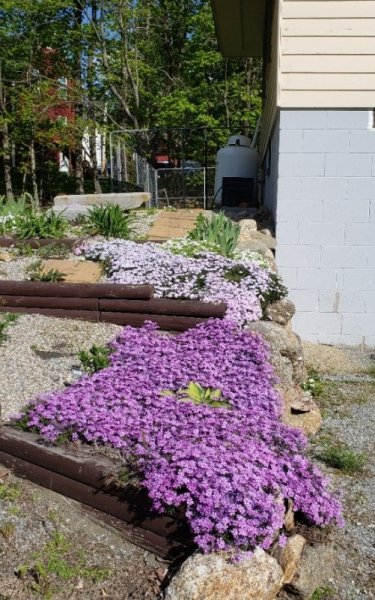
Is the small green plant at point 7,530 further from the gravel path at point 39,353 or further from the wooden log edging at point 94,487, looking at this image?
the gravel path at point 39,353

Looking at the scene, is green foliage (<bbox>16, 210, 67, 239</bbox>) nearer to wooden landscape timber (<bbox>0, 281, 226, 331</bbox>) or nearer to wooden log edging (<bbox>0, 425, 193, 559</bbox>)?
wooden landscape timber (<bbox>0, 281, 226, 331</bbox>)

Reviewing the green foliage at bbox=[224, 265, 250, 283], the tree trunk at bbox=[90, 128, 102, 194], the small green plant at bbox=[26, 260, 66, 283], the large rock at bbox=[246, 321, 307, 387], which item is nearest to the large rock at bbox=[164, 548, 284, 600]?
the large rock at bbox=[246, 321, 307, 387]

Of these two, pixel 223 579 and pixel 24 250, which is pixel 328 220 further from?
pixel 223 579

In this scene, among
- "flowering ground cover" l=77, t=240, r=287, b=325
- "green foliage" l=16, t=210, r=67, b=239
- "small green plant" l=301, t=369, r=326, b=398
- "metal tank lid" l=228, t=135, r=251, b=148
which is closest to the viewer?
"flowering ground cover" l=77, t=240, r=287, b=325

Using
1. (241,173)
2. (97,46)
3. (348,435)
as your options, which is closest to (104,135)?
(97,46)

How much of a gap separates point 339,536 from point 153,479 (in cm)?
124

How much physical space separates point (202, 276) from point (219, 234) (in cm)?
134

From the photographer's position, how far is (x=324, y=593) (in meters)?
2.99

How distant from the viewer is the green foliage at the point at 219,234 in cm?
702

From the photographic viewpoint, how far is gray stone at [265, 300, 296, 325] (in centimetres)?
578

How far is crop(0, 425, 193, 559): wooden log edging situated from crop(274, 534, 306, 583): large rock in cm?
40

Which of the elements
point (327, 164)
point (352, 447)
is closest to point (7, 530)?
point (352, 447)

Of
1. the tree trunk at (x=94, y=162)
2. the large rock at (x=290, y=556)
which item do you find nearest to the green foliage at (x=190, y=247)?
the large rock at (x=290, y=556)

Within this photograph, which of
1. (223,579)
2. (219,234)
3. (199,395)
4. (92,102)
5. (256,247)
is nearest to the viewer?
(223,579)
